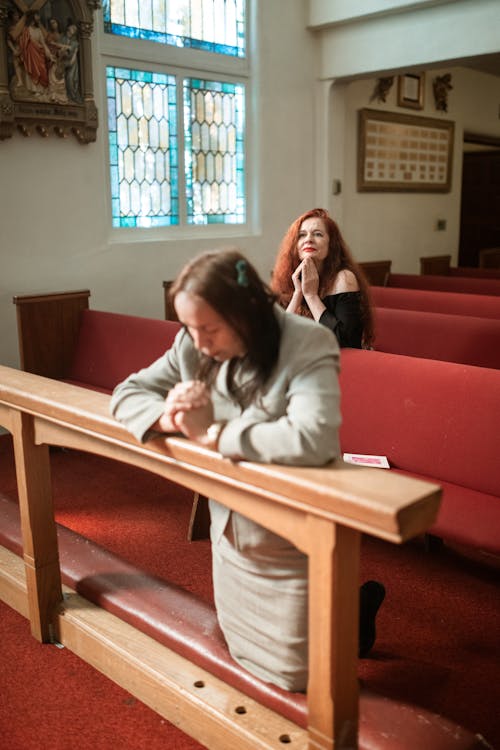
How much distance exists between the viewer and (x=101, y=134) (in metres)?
5.61

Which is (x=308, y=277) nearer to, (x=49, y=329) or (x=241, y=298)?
(x=241, y=298)

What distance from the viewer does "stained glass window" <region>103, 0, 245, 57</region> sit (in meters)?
5.72

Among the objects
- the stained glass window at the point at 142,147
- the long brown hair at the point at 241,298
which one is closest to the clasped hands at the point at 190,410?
the long brown hair at the point at 241,298

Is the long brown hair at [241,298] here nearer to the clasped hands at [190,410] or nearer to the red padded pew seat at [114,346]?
the clasped hands at [190,410]

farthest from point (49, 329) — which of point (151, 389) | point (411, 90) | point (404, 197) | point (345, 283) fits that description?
point (411, 90)

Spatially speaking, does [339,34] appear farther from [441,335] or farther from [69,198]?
[441,335]

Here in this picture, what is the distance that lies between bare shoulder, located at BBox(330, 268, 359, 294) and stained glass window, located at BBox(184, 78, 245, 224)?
3.17m

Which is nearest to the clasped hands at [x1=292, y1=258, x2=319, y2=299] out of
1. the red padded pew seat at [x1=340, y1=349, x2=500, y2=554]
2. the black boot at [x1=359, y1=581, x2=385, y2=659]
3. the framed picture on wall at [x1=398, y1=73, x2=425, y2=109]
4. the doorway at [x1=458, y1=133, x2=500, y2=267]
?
the red padded pew seat at [x1=340, y1=349, x2=500, y2=554]

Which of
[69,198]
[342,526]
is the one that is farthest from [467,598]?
[69,198]

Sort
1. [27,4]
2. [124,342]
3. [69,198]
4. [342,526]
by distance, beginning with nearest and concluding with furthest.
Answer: [342,526], [124,342], [27,4], [69,198]

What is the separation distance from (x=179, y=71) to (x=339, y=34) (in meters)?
1.71

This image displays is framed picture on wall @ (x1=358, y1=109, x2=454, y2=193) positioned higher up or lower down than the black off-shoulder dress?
higher up

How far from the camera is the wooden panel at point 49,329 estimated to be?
4.84m

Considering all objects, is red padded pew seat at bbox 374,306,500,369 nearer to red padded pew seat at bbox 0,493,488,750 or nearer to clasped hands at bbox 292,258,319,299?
clasped hands at bbox 292,258,319,299
